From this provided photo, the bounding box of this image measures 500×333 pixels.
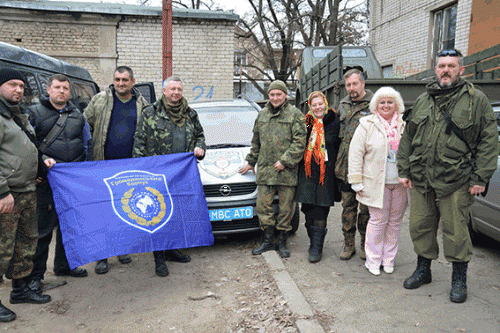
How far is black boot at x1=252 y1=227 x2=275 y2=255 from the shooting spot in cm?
429

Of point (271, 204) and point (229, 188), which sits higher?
point (229, 188)

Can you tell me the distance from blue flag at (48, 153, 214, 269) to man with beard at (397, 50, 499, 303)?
6.48 ft

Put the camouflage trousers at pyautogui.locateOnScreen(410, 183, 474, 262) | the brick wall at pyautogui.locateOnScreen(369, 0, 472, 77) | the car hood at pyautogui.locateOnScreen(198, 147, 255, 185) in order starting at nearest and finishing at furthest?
the camouflage trousers at pyautogui.locateOnScreen(410, 183, 474, 262)
the car hood at pyautogui.locateOnScreen(198, 147, 255, 185)
the brick wall at pyautogui.locateOnScreen(369, 0, 472, 77)

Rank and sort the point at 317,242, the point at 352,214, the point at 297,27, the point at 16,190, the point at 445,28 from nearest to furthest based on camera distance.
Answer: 1. the point at 16,190
2. the point at 352,214
3. the point at 317,242
4. the point at 445,28
5. the point at 297,27

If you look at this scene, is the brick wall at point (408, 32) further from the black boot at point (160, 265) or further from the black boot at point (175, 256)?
the black boot at point (160, 265)

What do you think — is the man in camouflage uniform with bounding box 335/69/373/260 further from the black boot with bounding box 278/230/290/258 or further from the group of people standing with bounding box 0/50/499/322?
the black boot with bounding box 278/230/290/258

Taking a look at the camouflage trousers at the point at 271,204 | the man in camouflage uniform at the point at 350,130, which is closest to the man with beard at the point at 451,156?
the man in camouflage uniform at the point at 350,130

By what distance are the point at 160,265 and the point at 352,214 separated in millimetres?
1992

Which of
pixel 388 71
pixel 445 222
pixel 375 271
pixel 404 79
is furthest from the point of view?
pixel 388 71

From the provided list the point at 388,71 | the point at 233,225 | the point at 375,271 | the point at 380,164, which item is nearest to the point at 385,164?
the point at 380,164

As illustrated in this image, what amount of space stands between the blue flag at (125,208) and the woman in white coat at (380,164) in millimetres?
1526

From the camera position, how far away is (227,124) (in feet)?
17.9

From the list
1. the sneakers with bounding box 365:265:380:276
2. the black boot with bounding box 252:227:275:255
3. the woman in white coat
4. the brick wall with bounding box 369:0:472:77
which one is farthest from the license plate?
the brick wall with bounding box 369:0:472:77

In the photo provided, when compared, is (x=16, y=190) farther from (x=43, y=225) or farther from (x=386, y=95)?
(x=386, y=95)
